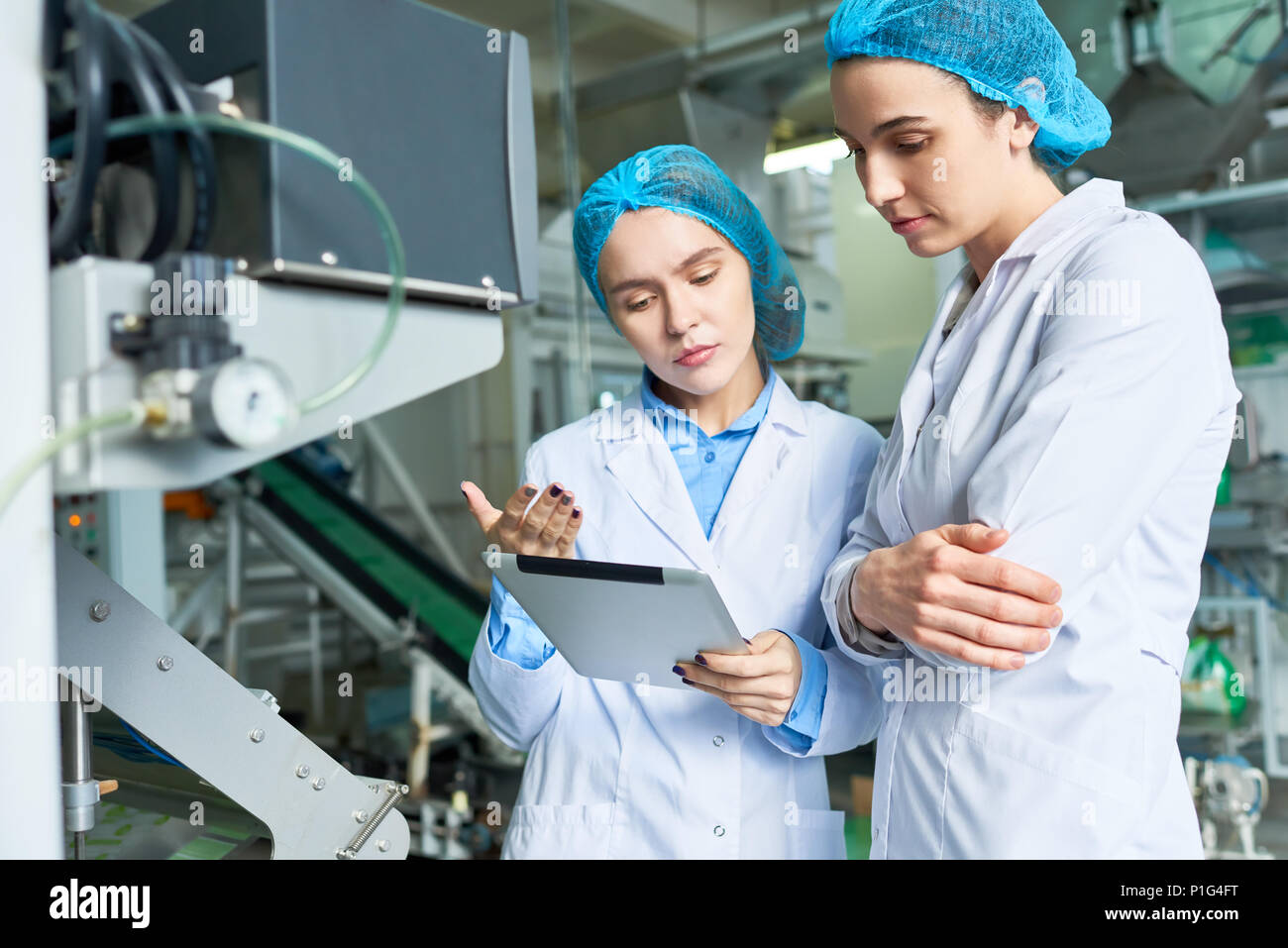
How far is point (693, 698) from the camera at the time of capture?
1120 millimetres

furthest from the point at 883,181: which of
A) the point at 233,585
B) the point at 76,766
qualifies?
the point at 233,585

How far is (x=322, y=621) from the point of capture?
5656 millimetres

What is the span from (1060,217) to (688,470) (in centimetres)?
53

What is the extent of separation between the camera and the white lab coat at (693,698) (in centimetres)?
107

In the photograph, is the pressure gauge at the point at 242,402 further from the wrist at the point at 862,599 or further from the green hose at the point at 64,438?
the wrist at the point at 862,599

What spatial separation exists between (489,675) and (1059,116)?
2.79 feet

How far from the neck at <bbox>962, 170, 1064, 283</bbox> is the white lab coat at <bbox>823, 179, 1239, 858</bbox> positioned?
0.10 ft

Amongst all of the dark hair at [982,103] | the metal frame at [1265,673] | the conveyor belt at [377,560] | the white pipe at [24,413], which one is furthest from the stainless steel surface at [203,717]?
the metal frame at [1265,673]

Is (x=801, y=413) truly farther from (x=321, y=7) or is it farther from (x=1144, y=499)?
(x=321, y=7)

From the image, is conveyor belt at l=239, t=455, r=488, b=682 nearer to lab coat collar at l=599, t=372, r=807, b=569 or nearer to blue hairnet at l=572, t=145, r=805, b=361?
lab coat collar at l=599, t=372, r=807, b=569

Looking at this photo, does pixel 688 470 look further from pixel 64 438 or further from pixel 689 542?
pixel 64 438

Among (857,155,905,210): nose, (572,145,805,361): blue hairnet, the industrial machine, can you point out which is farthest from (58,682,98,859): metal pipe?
(857,155,905,210): nose
